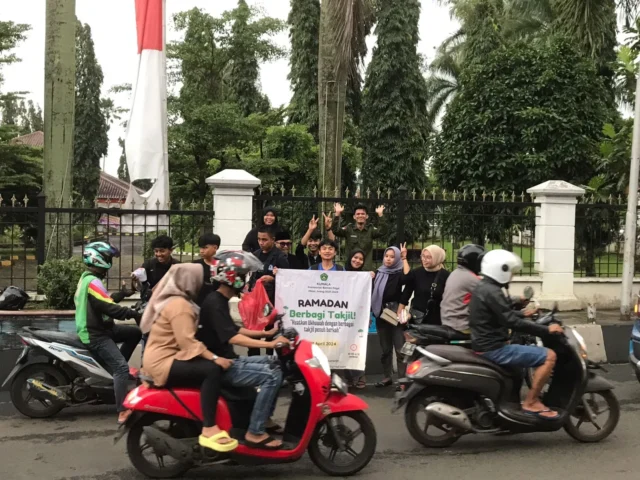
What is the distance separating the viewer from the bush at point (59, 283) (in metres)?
9.18

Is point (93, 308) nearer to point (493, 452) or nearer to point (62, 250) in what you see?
→ point (493, 452)

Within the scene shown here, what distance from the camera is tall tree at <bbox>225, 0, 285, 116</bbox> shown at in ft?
106

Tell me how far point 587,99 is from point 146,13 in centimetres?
1089

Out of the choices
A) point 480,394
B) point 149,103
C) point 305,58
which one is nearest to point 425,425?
point 480,394

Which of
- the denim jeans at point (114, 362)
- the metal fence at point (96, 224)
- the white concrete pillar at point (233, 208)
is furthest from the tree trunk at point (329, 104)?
the denim jeans at point (114, 362)

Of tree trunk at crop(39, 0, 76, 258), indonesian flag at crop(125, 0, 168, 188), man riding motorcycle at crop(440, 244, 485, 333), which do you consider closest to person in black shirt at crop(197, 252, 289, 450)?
man riding motorcycle at crop(440, 244, 485, 333)

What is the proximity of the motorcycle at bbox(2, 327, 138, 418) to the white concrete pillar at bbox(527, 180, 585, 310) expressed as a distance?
7.93m

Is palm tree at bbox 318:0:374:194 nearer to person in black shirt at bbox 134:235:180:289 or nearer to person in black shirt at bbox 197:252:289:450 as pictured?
person in black shirt at bbox 134:235:180:289

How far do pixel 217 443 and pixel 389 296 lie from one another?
11.0ft

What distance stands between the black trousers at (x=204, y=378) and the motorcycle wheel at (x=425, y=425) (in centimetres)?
170

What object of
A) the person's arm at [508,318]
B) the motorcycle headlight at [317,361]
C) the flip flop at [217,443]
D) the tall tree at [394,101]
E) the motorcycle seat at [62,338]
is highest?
the tall tree at [394,101]

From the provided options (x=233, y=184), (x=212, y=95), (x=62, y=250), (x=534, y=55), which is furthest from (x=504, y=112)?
(x=212, y=95)

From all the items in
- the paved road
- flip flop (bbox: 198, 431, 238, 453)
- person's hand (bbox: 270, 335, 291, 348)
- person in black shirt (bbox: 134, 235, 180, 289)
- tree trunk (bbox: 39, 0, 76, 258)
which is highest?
tree trunk (bbox: 39, 0, 76, 258)

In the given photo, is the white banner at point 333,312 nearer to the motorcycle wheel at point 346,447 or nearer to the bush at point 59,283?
the motorcycle wheel at point 346,447
